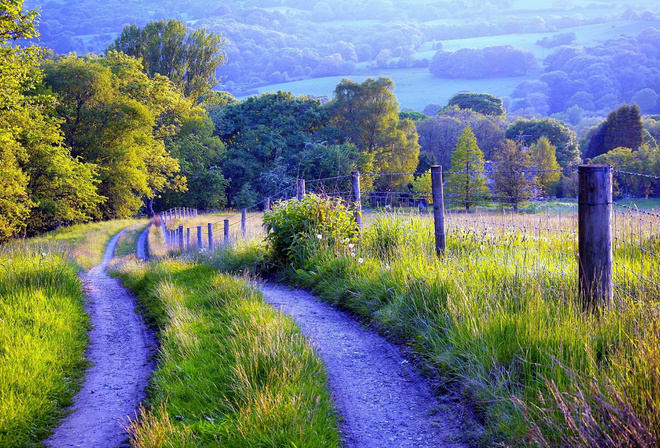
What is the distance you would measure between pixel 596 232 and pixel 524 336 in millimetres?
1060

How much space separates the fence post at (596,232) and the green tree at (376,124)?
55.1m

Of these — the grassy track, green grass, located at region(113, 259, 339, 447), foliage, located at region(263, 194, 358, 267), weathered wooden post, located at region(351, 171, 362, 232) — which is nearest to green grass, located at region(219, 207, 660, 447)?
green grass, located at region(113, 259, 339, 447)

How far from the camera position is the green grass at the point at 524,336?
8.87 feet

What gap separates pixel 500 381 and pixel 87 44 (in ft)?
595

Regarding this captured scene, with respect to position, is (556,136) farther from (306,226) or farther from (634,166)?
(306,226)

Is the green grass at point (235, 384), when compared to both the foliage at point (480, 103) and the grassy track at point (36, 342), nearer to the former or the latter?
the grassy track at point (36, 342)

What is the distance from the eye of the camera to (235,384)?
13.5 ft

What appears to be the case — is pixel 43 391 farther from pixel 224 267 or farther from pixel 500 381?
pixel 224 267

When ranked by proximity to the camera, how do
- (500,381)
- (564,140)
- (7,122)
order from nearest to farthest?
(500,381), (7,122), (564,140)

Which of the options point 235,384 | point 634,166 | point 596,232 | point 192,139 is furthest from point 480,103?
point 235,384

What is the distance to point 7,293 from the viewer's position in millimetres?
7555

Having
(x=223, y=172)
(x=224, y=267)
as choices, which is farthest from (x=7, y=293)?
(x=223, y=172)

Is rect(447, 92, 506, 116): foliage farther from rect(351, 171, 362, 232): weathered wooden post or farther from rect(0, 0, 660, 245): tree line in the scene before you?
rect(351, 171, 362, 232): weathered wooden post

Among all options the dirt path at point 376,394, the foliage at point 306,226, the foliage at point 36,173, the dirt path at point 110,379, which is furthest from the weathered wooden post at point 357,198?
the foliage at point 36,173
